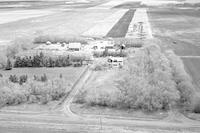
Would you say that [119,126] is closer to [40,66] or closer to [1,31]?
[40,66]

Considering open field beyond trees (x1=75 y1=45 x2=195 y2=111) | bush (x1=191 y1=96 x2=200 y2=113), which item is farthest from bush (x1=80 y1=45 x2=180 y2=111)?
bush (x1=191 y1=96 x2=200 y2=113)

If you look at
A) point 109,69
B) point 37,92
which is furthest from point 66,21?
point 37,92

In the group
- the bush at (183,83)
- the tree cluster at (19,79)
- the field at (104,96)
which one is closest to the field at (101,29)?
the field at (104,96)

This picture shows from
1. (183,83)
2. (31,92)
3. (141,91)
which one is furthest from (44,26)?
(141,91)

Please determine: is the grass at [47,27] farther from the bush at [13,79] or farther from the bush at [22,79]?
the bush at [22,79]

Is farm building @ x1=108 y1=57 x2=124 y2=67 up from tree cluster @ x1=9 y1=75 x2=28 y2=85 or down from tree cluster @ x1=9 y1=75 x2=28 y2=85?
up

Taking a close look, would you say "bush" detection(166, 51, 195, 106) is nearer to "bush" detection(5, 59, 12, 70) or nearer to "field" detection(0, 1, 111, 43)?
"bush" detection(5, 59, 12, 70)
